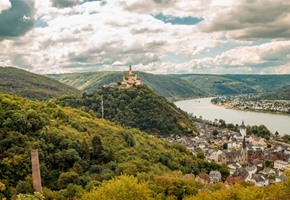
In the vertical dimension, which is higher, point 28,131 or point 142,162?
point 28,131

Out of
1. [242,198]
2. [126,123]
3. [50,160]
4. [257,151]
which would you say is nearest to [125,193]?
[242,198]

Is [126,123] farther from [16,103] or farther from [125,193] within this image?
[125,193]

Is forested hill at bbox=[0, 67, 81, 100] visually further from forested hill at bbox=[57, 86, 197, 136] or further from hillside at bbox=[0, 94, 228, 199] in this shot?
hillside at bbox=[0, 94, 228, 199]

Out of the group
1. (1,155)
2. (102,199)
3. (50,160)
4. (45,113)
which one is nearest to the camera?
(102,199)

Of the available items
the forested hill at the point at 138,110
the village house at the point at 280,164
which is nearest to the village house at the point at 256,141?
the forested hill at the point at 138,110

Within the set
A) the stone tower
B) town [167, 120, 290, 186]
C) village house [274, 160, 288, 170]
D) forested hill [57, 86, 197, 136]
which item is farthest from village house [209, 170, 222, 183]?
forested hill [57, 86, 197, 136]

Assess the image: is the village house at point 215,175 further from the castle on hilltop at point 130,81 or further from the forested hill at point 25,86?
the forested hill at point 25,86

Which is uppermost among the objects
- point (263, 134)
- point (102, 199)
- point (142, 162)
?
point (102, 199)
